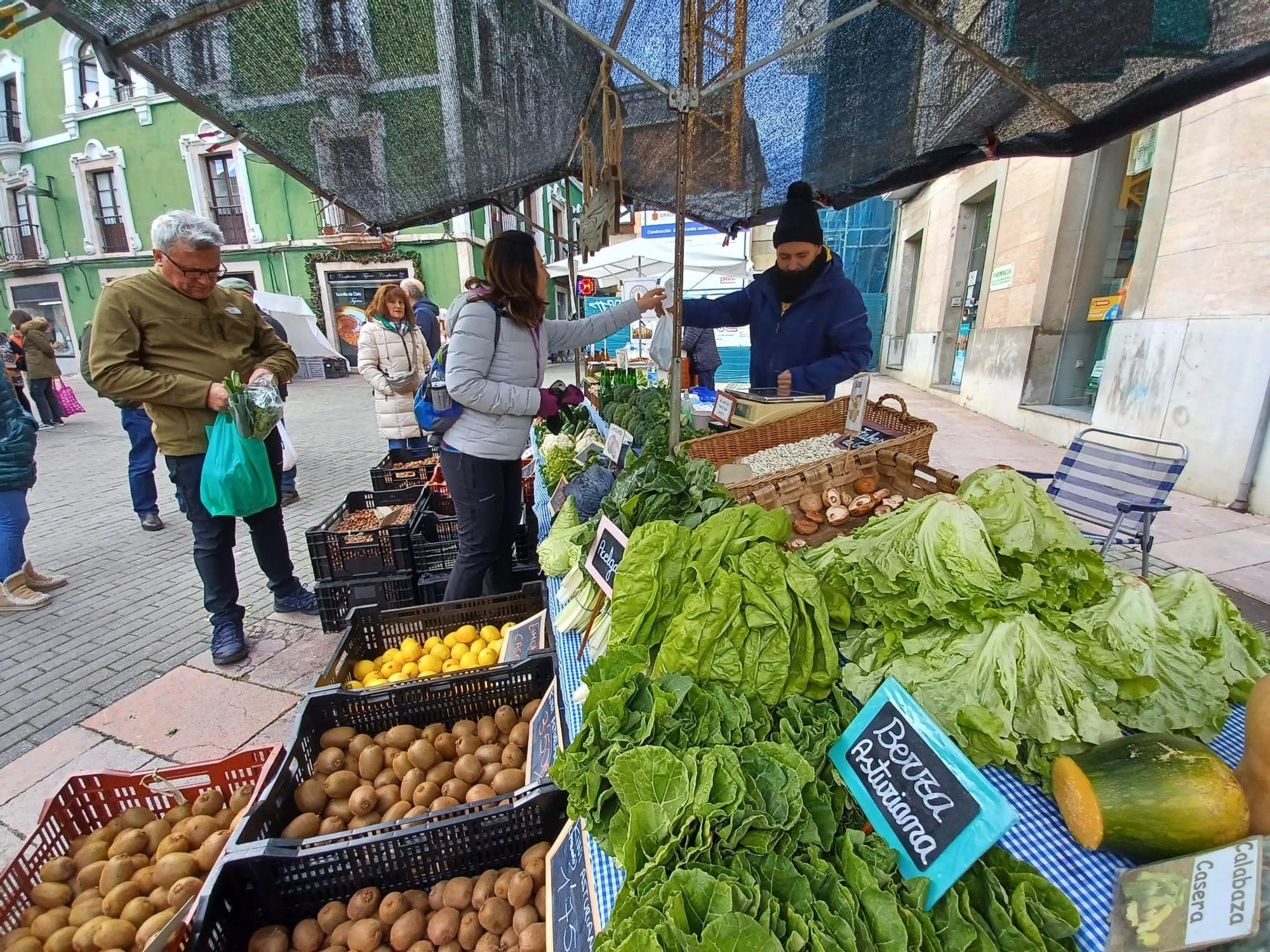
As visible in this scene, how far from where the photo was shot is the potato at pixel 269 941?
142 centimetres

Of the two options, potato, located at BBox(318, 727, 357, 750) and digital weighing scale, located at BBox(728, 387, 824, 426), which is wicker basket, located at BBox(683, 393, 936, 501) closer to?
digital weighing scale, located at BBox(728, 387, 824, 426)

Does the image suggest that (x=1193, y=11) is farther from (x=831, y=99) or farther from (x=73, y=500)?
(x=73, y=500)

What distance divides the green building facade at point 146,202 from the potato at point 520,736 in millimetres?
18677

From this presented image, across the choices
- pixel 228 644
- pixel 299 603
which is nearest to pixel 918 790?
pixel 228 644

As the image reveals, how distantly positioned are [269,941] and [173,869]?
16.4 inches

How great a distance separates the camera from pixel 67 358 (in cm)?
2489

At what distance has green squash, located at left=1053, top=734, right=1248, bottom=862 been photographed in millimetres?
902

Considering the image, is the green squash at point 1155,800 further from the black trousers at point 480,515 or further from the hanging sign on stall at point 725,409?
the black trousers at point 480,515

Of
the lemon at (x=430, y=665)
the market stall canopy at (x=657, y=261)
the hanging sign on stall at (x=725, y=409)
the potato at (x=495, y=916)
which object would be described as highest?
the market stall canopy at (x=657, y=261)

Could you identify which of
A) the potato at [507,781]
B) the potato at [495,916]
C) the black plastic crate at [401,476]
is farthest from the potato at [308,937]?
the black plastic crate at [401,476]

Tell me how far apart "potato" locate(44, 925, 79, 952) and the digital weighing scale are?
9.09ft

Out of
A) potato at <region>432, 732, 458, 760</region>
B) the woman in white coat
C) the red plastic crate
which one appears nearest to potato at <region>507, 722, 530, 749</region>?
potato at <region>432, 732, 458, 760</region>

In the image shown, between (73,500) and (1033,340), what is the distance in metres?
12.3

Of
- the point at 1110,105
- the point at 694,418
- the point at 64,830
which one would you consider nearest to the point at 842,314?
the point at 694,418
